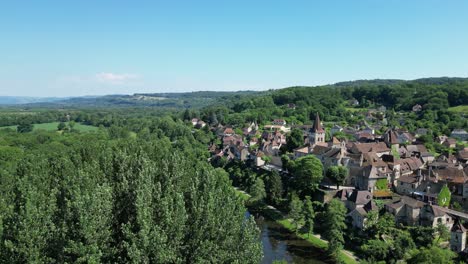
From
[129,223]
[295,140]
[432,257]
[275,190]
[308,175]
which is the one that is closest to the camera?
[129,223]

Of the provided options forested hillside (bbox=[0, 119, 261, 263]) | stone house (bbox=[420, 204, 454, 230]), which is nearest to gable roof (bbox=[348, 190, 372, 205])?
stone house (bbox=[420, 204, 454, 230])

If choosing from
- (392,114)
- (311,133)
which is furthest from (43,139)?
(392,114)

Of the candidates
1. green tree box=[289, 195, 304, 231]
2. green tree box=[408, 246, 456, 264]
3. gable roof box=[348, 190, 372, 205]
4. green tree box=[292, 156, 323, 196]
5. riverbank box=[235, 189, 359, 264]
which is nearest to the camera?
green tree box=[408, 246, 456, 264]

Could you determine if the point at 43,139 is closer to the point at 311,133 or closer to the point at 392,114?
the point at 311,133

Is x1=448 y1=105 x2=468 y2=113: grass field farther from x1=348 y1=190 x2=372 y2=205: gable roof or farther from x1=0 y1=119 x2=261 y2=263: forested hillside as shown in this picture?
x1=0 y1=119 x2=261 y2=263: forested hillside

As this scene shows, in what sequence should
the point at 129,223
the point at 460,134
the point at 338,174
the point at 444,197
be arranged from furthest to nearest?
the point at 460,134, the point at 338,174, the point at 444,197, the point at 129,223

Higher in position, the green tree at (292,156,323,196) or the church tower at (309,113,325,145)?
the church tower at (309,113,325,145)

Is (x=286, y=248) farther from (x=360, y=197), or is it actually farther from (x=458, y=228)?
(x=458, y=228)

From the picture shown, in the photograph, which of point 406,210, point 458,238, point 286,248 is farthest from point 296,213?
point 458,238
